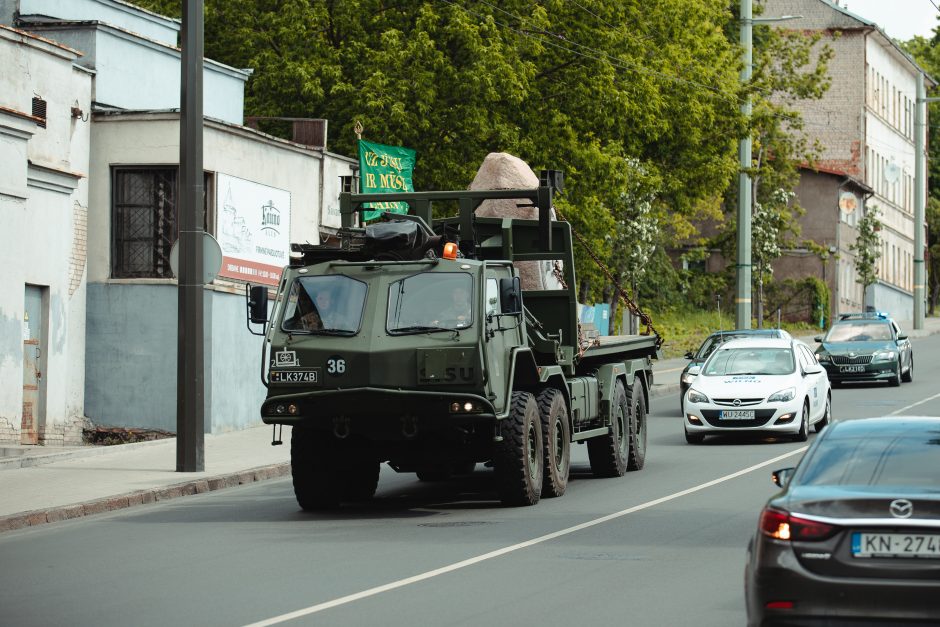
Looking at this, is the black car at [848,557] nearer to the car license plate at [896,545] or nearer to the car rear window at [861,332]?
the car license plate at [896,545]

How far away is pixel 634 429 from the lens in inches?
807

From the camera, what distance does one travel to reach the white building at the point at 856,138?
244ft

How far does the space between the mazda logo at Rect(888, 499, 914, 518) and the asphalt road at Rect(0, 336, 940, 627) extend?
A: 2009 millimetres

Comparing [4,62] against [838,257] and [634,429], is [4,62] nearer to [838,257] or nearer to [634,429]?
[634,429]

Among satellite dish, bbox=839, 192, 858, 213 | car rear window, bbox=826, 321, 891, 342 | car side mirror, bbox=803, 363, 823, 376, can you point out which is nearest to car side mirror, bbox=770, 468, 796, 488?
car side mirror, bbox=803, 363, 823, 376

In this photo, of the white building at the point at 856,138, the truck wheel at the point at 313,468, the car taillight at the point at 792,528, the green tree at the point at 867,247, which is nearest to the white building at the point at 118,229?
the truck wheel at the point at 313,468

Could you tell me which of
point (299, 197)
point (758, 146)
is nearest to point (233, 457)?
point (299, 197)

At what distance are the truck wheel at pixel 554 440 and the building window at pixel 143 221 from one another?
10983 millimetres

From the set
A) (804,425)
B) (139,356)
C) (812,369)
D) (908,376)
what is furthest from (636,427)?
(908,376)

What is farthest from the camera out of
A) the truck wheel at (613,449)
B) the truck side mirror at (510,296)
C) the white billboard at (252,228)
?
the white billboard at (252,228)

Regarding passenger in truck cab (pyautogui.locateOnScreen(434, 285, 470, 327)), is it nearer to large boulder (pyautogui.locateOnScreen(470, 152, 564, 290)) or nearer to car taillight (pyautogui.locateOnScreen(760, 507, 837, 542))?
large boulder (pyautogui.locateOnScreen(470, 152, 564, 290))

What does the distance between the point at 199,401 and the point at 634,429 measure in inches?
215

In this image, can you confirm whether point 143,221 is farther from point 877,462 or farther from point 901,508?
point 901,508

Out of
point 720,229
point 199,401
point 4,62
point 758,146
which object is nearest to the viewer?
point 199,401
